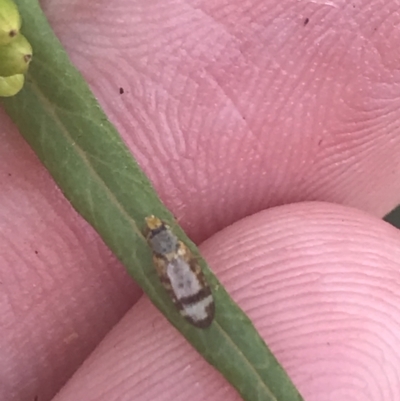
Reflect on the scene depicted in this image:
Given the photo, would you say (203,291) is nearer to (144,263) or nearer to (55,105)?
(144,263)

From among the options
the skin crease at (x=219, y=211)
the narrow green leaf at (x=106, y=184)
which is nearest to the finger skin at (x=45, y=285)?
the skin crease at (x=219, y=211)

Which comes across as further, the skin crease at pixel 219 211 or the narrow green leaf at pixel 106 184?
the skin crease at pixel 219 211

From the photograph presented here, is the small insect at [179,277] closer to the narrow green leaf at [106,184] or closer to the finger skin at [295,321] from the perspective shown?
the narrow green leaf at [106,184]

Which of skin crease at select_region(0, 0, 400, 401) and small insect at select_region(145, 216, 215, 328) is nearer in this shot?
small insect at select_region(145, 216, 215, 328)

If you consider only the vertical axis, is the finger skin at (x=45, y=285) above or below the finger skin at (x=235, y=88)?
below

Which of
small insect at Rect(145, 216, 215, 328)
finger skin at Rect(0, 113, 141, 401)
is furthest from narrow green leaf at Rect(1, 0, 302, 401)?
finger skin at Rect(0, 113, 141, 401)

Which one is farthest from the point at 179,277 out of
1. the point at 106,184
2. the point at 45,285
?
the point at 45,285

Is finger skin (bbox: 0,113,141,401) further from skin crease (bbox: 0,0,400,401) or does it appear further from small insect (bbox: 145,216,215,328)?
small insect (bbox: 145,216,215,328)

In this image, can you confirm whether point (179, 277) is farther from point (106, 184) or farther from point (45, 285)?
point (45, 285)
